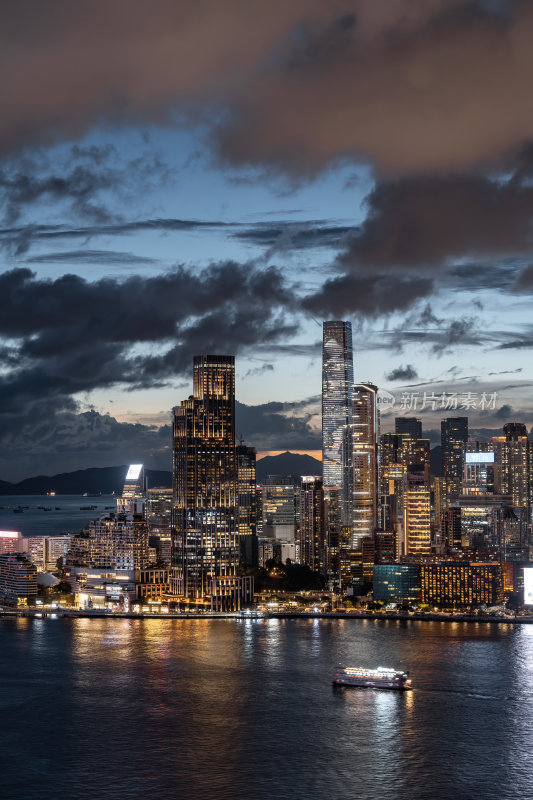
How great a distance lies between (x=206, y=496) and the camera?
202 ft

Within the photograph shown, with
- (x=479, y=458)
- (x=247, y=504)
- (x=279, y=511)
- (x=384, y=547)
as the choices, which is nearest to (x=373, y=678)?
(x=384, y=547)

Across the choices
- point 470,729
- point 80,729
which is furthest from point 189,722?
point 470,729

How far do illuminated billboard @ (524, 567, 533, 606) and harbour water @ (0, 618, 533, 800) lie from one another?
885 centimetres

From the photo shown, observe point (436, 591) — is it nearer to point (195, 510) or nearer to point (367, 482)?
point (195, 510)

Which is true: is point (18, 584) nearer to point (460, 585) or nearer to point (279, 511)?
point (460, 585)

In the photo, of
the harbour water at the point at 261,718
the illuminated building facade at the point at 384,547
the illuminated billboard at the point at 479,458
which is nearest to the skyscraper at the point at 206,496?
the harbour water at the point at 261,718

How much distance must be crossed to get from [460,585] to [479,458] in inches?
1474

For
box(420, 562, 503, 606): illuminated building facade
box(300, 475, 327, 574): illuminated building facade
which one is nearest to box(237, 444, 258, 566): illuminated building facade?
box(300, 475, 327, 574): illuminated building facade

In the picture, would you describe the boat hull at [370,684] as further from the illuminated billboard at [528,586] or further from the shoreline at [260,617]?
the illuminated billboard at [528,586]

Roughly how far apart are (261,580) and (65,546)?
18.6m

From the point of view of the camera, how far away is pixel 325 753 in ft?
89.7

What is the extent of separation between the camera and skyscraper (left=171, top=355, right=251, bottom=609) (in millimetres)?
59688

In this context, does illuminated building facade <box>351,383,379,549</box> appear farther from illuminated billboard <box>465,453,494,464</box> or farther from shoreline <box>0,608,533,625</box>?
shoreline <box>0,608,533,625</box>

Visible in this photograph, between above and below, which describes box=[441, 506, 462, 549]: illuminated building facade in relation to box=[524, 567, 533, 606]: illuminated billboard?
above
